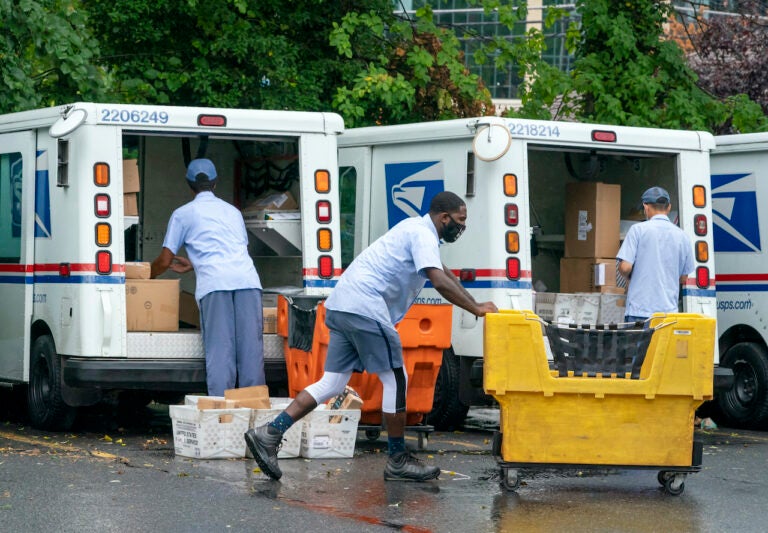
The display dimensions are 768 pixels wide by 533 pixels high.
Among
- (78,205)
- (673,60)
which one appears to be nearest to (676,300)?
(78,205)

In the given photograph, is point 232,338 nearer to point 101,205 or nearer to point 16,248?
point 101,205

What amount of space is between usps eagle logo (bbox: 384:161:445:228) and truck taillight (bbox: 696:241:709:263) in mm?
2005

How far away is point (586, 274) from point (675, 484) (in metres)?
3.90

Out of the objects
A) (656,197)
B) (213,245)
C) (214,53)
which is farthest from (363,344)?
(214,53)

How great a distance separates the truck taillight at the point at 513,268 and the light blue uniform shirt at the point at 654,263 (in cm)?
77

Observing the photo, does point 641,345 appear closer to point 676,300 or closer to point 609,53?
point 676,300

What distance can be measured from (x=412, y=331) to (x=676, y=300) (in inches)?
83.0

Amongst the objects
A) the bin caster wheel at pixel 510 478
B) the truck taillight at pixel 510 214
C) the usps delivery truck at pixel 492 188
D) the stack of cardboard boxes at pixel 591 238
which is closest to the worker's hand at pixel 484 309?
the bin caster wheel at pixel 510 478

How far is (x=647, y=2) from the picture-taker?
16.4m

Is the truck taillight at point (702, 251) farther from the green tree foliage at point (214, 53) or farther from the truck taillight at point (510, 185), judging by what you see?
the green tree foliage at point (214, 53)

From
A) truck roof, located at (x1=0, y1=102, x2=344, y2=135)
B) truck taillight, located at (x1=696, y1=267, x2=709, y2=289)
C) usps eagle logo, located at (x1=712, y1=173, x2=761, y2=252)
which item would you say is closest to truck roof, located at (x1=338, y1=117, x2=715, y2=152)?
truck roof, located at (x1=0, y1=102, x2=344, y2=135)

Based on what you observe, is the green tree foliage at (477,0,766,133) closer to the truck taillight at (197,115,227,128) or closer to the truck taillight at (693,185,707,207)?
the truck taillight at (693,185,707,207)

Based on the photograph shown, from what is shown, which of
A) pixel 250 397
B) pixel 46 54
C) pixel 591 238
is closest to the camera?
pixel 250 397

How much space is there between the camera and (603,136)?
10930mm
